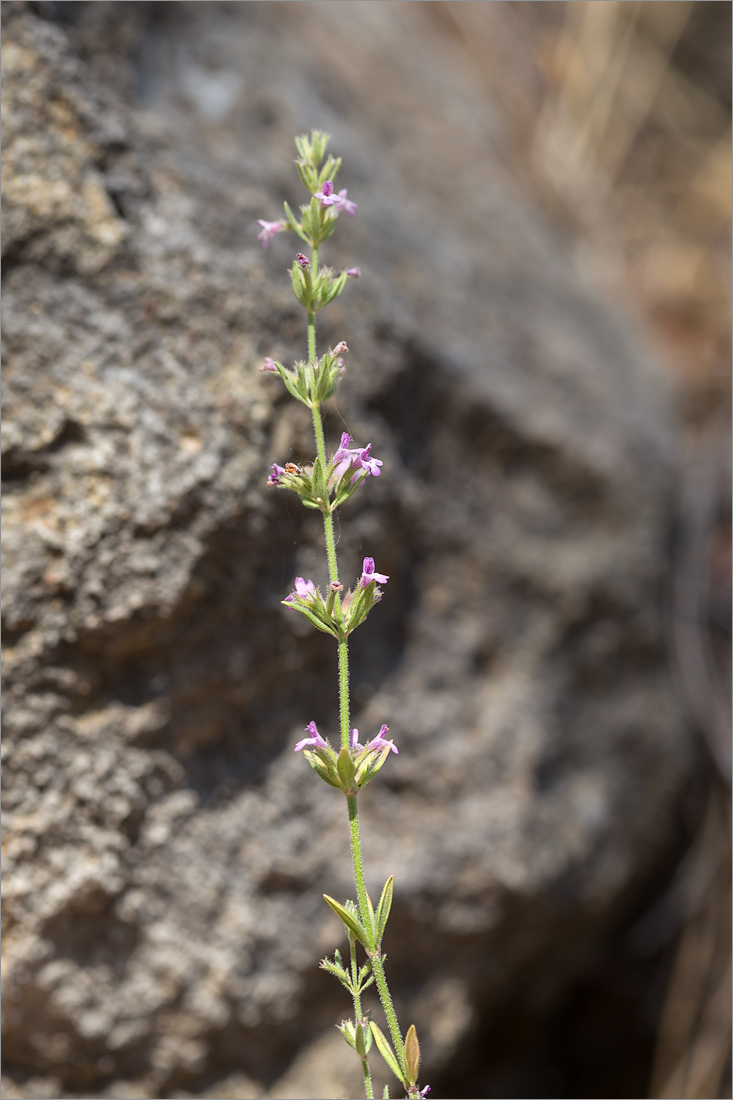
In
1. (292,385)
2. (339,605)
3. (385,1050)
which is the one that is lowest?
(385,1050)

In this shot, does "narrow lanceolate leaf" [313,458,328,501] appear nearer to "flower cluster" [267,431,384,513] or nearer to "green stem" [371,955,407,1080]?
"flower cluster" [267,431,384,513]

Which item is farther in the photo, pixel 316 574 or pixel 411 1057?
pixel 316 574

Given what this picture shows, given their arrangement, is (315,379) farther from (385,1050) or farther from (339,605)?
(385,1050)

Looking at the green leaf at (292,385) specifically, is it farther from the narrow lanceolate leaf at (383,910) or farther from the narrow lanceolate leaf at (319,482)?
the narrow lanceolate leaf at (383,910)

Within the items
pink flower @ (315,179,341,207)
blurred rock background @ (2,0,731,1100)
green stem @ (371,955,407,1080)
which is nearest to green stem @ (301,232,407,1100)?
green stem @ (371,955,407,1080)

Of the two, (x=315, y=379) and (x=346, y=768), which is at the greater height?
(x=315, y=379)

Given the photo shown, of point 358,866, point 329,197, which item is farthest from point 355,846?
point 329,197

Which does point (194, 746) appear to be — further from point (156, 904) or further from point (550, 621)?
point (550, 621)

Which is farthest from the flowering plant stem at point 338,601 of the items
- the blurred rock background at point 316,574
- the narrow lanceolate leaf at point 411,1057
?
the blurred rock background at point 316,574

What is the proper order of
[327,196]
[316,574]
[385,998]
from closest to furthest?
[385,998]
[327,196]
[316,574]
